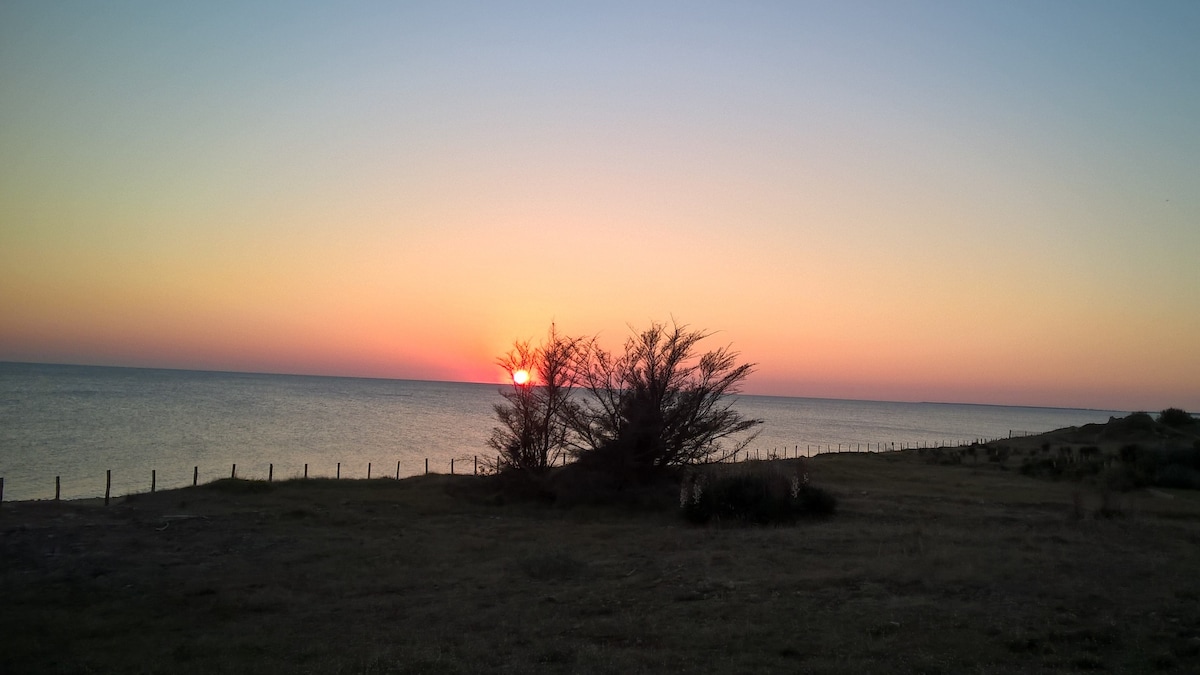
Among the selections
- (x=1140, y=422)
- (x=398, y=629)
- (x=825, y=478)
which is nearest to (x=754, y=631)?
(x=398, y=629)

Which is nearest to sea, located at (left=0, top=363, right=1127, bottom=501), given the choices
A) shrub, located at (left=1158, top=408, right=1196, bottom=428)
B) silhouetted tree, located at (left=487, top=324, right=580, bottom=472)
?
silhouetted tree, located at (left=487, top=324, right=580, bottom=472)

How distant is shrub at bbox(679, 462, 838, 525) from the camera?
85.1 ft

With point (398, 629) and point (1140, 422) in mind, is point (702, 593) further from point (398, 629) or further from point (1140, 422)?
point (1140, 422)

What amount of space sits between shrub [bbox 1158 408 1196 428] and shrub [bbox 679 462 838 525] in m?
54.8

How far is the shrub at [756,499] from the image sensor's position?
26.0 m

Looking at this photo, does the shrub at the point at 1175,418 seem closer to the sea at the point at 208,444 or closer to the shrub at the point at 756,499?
the sea at the point at 208,444

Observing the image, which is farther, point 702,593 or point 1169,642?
point 702,593

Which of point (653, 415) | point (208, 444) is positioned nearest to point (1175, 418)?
point (653, 415)

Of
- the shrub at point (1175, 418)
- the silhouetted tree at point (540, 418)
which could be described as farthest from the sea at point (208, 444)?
the shrub at point (1175, 418)

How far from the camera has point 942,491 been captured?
3372 cm

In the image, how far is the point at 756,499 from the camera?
2659 centimetres

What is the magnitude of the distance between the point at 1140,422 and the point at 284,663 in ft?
229

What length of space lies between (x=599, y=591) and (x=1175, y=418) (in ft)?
234

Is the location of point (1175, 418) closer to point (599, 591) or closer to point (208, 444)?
point (599, 591)
